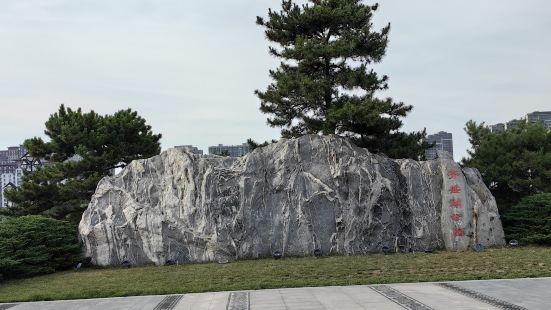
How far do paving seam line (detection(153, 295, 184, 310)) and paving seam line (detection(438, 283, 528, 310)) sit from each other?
4.30 m

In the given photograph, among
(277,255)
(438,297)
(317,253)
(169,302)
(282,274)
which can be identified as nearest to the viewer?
(438,297)

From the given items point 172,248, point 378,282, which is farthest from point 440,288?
point 172,248

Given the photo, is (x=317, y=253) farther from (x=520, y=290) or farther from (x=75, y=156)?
(x=75, y=156)

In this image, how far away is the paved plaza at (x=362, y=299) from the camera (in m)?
6.55

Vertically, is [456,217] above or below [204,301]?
above

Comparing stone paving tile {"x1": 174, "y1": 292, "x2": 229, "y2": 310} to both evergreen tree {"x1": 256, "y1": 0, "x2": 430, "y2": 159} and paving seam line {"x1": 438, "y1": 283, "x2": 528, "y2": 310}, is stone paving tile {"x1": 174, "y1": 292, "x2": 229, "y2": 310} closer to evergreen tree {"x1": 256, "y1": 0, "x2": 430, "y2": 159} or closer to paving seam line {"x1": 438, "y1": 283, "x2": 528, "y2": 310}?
paving seam line {"x1": 438, "y1": 283, "x2": 528, "y2": 310}

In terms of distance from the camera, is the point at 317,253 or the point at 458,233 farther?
the point at 458,233

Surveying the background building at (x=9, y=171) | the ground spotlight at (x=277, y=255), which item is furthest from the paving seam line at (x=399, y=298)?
the background building at (x=9, y=171)

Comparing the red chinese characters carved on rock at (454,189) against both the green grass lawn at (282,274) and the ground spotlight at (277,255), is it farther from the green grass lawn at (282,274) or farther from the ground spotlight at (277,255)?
the ground spotlight at (277,255)

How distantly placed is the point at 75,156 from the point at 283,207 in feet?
28.4

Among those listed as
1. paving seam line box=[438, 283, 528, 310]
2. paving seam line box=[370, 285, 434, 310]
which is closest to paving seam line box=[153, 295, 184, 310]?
paving seam line box=[370, 285, 434, 310]

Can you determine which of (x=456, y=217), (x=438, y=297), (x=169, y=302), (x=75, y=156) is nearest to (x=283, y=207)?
(x=456, y=217)

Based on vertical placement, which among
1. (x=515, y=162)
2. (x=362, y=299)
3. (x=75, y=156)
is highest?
(x=75, y=156)

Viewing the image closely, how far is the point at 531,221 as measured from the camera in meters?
13.7
